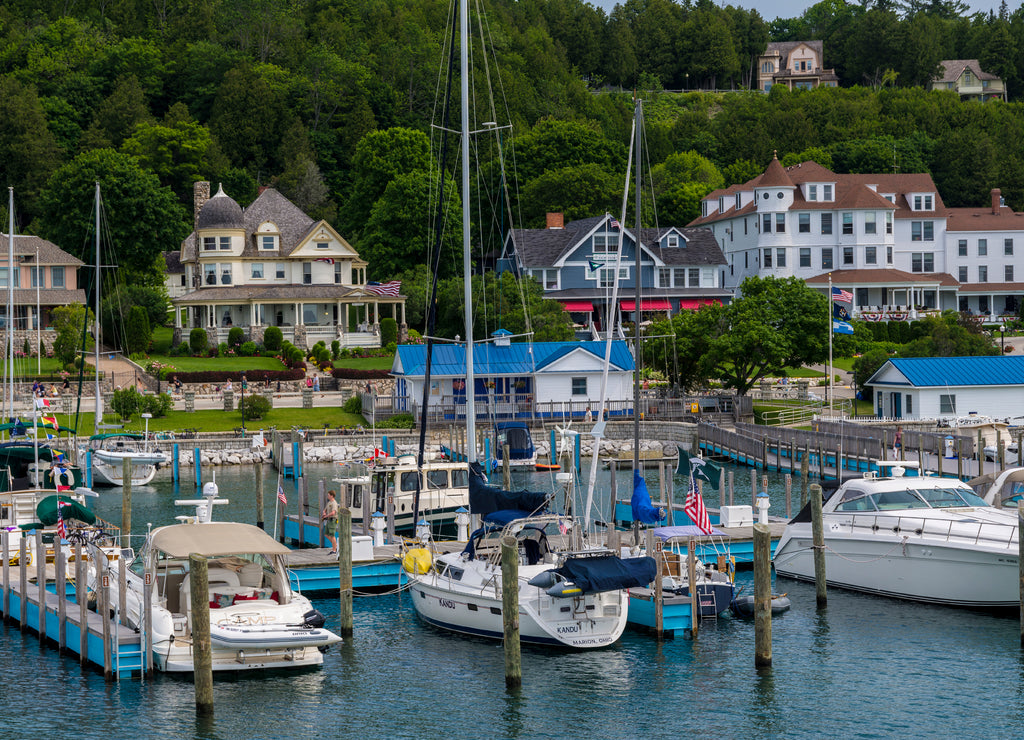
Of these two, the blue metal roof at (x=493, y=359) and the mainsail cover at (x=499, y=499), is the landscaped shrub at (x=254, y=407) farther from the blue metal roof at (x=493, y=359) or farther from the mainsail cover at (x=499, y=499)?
the mainsail cover at (x=499, y=499)

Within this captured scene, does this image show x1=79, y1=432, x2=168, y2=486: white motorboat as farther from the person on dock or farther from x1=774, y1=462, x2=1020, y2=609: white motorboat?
x1=774, y1=462, x2=1020, y2=609: white motorboat

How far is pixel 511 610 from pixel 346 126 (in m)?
121

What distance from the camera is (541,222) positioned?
11969cm

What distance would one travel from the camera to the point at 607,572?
26.2 meters

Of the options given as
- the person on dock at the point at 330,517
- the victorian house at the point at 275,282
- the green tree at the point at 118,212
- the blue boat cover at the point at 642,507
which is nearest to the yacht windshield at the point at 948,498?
the blue boat cover at the point at 642,507

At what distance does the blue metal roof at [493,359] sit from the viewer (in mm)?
65688

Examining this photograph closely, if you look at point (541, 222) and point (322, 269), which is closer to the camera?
point (322, 269)

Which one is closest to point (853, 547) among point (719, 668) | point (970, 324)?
point (719, 668)

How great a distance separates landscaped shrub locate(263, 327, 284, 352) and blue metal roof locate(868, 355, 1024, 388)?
39.7 m

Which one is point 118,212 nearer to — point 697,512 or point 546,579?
point 697,512

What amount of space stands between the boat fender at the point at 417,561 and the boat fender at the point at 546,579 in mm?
4677

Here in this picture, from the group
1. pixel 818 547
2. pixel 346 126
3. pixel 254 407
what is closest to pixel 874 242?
pixel 254 407

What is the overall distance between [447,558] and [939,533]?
1143 cm

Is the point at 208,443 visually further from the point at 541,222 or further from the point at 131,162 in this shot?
the point at 541,222
